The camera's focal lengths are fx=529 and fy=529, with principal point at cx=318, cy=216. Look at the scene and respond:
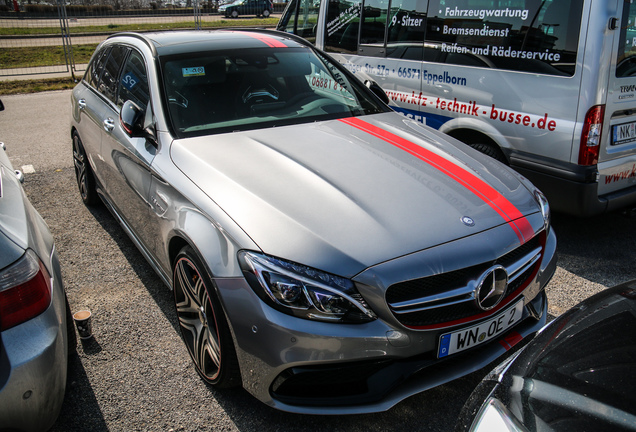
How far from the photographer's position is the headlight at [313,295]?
2039mm

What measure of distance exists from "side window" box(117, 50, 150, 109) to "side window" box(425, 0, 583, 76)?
8.42 ft

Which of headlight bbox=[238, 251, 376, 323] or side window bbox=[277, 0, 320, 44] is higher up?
side window bbox=[277, 0, 320, 44]

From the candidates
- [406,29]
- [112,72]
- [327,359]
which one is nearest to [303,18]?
[406,29]

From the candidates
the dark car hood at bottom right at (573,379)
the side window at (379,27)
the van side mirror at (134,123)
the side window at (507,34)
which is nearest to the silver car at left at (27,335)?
the van side mirror at (134,123)

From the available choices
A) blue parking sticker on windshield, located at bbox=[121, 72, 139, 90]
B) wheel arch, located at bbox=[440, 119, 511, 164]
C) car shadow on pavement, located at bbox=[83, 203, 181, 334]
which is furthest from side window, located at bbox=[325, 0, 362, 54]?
car shadow on pavement, located at bbox=[83, 203, 181, 334]

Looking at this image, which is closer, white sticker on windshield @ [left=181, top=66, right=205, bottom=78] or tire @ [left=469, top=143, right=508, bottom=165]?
white sticker on windshield @ [left=181, top=66, right=205, bottom=78]

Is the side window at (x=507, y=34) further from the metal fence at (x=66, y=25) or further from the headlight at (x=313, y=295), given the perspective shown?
the metal fence at (x=66, y=25)

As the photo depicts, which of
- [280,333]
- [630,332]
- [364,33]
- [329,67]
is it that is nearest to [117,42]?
[329,67]

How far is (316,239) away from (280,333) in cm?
40

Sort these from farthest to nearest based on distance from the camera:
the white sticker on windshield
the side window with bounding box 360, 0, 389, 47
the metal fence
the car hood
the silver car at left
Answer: the metal fence, the side window with bounding box 360, 0, 389, 47, the white sticker on windshield, the car hood, the silver car at left

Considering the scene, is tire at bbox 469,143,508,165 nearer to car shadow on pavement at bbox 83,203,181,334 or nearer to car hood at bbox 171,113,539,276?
car hood at bbox 171,113,539,276

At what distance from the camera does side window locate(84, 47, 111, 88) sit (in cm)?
443

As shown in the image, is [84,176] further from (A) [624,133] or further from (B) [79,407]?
(A) [624,133]

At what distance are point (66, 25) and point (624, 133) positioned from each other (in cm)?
1406
